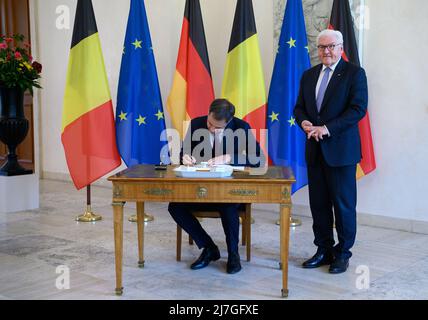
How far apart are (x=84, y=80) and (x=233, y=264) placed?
2382 millimetres

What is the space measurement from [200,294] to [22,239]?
1.94m

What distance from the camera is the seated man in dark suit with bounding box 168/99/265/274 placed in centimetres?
320

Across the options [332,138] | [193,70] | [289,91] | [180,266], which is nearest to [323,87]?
[332,138]

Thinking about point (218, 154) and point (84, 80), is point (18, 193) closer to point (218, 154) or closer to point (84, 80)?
point (84, 80)

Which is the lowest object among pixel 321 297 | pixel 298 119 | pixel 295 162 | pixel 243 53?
pixel 321 297

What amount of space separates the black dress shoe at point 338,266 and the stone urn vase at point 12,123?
3.41 metres

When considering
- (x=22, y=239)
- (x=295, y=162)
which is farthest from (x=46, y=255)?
(x=295, y=162)

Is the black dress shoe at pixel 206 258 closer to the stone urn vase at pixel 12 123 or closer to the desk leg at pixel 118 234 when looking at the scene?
the desk leg at pixel 118 234

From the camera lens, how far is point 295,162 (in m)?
4.61

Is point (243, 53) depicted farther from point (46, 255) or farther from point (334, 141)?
point (46, 255)

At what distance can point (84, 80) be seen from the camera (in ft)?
15.3

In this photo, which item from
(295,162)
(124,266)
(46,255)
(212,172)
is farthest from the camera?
(295,162)

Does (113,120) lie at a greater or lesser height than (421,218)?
greater

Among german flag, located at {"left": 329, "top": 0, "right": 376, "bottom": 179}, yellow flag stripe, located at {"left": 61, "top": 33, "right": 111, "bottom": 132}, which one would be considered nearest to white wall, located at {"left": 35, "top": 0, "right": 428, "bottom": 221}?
german flag, located at {"left": 329, "top": 0, "right": 376, "bottom": 179}
